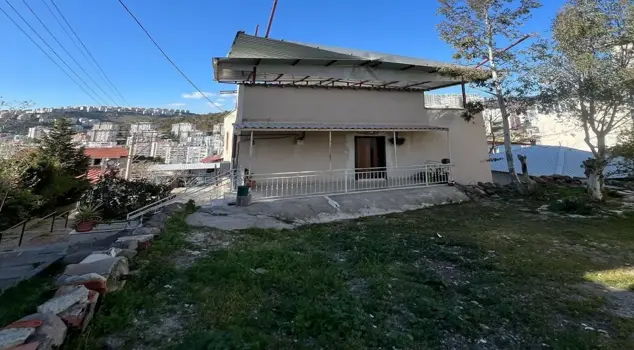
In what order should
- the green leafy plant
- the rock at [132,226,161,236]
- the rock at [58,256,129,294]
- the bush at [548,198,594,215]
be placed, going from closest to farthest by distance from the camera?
the rock at [58,256,129,294]
the rock at [132,226,161,236]
the bush at [548,198,594,215]
the green leafy plant

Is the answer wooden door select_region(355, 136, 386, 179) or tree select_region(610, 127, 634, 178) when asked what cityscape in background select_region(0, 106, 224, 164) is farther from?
tree select_region(610, 127, 634, 178)

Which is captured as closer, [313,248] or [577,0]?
[313,248]

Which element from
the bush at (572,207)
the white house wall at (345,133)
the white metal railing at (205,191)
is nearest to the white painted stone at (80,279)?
the white metal railing at (205,191)

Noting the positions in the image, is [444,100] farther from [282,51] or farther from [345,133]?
[282,51]

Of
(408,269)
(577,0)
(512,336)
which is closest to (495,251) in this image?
(408,269)

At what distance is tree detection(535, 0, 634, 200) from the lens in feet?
28.5

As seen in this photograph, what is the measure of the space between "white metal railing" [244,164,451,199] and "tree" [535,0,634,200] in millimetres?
4126

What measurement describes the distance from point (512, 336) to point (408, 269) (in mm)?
1661

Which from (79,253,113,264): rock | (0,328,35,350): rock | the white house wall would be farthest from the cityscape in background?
(0,328,35,350): rock

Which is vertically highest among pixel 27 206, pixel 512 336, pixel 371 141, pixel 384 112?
pixel 384 112

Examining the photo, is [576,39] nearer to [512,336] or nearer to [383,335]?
[512,336]

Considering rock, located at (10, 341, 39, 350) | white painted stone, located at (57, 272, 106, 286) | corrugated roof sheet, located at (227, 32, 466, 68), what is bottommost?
rock, located at (10, 341, 39, 350)

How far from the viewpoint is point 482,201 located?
1062cm

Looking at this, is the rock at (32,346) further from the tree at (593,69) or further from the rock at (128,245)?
the tree at (593,69)
